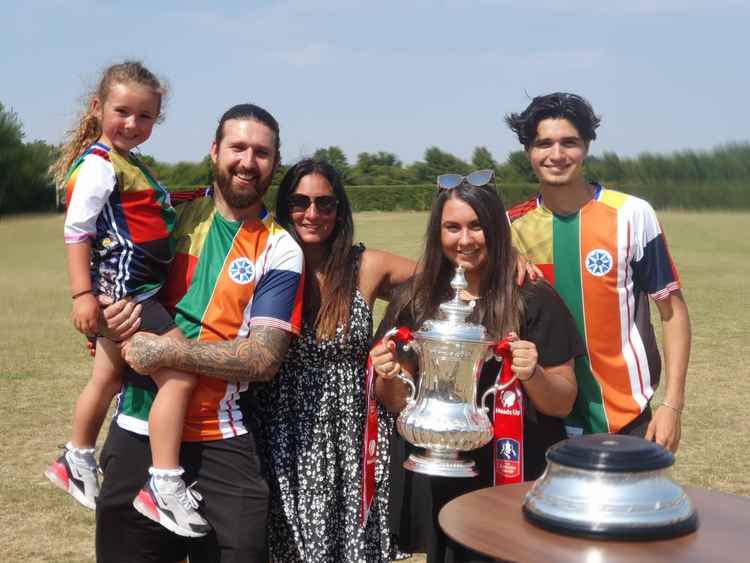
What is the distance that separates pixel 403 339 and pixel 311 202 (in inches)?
31.8

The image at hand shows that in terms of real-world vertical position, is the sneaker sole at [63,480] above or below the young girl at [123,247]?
below

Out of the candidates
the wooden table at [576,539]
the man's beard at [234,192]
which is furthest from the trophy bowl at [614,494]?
the man's beard at [234,192]

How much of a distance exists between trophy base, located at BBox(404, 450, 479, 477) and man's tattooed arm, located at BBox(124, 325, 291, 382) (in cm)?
64

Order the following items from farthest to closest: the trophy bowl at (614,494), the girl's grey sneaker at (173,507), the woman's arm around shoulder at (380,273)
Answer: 1. the woman's arm around shoulder at (380,273)
2. the girl's grey sneaker at (173,507)
3. the trophy bowl at (614,494)

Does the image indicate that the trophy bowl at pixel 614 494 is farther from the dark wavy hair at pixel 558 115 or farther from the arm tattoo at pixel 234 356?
the dark wavy hair at pixel 558 115

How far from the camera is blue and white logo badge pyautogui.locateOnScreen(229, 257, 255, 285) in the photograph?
395cm

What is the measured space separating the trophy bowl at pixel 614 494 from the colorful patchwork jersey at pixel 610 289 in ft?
4.15

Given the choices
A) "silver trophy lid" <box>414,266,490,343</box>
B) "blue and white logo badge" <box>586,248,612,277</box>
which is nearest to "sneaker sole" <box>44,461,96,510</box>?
"silver trophy lid" <box>414,266,490,343</box>

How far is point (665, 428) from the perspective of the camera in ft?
13.5

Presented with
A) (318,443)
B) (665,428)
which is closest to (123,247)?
(318,443)

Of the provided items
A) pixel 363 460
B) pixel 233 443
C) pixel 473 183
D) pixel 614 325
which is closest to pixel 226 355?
pixel 233 443

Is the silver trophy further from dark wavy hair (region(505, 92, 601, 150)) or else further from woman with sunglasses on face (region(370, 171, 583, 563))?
dark wavy hair (region(505, 92, 601, 150))

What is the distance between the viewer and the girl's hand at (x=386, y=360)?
12.2 ft

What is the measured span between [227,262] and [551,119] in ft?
4.49
